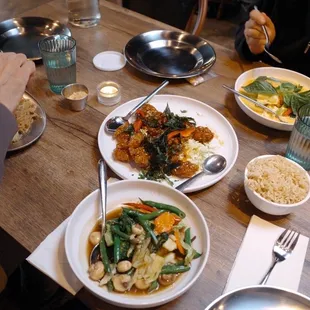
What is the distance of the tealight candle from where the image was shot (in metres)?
1.28

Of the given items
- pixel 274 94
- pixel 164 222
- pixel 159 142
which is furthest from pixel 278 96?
pixel 164 222

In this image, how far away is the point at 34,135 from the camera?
3.71 feet

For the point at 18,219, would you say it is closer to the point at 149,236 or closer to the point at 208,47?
the point at 149,236

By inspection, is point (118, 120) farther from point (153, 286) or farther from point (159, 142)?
point (153, 286)

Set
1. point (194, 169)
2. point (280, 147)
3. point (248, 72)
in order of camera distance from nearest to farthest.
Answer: point (194, 169) → point (280, 147) → point (248, 72)

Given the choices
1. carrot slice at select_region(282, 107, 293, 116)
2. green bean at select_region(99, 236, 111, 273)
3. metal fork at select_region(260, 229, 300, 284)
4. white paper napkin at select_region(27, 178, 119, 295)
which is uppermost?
carrot slice at select_region(282, 107, 293, 116)

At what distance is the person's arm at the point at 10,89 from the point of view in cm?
92

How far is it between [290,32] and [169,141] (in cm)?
107

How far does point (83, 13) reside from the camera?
172cm

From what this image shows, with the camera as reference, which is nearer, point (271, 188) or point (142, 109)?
point (271, 188)

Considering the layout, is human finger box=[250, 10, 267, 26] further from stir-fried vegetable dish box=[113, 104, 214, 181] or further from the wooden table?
stir-fried vegetable dish box=[113, 104, 214, 181]

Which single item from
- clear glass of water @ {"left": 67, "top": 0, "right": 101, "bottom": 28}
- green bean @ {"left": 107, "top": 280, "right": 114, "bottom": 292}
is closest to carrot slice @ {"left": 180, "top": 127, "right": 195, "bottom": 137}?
green bean @ {"left": 107, "top": 280, "right": 114, "bottom": 292}

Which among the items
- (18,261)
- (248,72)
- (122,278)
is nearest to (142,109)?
(248,72)

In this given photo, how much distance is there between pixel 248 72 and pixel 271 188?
0.63 meters
